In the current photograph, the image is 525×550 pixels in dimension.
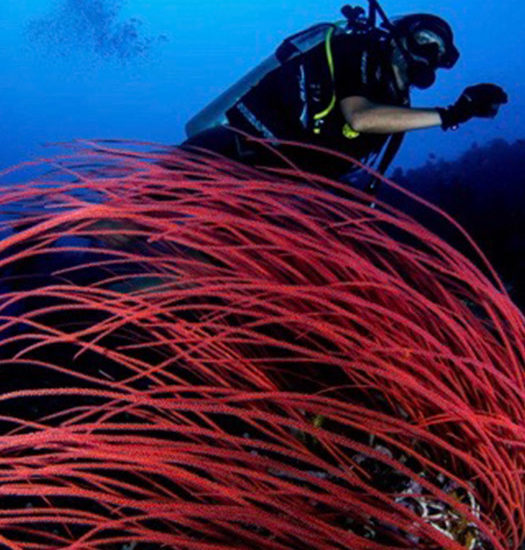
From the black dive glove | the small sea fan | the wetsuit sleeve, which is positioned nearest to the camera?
the small sea fan

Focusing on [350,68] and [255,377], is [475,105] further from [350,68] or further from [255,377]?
[255,377]

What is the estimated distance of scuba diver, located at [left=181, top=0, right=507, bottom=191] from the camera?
326 centimetres

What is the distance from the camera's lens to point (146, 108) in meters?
104

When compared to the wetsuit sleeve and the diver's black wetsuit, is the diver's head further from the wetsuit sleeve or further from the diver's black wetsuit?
the wetsuit sleeve

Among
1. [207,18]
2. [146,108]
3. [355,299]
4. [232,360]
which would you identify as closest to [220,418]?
[232,360]

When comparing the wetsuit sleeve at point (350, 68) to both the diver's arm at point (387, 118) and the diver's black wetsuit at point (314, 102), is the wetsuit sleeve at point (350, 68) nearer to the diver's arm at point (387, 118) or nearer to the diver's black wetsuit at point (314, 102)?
the diver's black wetsuit at point (314, 102)

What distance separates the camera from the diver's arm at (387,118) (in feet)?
10.5

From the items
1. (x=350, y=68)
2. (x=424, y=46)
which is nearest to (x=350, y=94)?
(x=350, y=68)

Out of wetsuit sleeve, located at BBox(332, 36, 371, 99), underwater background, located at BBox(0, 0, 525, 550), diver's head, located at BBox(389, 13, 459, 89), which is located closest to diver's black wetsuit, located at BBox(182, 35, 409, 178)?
wetsuit sleeve, located at BBox(332, 36, 371, 99)

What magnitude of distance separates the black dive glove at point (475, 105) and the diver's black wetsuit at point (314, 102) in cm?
37

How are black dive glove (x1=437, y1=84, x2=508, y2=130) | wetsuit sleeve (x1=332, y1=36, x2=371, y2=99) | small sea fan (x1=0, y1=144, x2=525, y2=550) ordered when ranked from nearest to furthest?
small sea fan (x1=0, y1=144, x2=525, y2=550), black dive glove (x1=437, y1=84, x2=508, y2=130), wetsuit sleeve (x1=332, y1=36, x2=371, y2=99)

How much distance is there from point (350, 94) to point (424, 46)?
0.56 meters

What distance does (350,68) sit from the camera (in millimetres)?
3398

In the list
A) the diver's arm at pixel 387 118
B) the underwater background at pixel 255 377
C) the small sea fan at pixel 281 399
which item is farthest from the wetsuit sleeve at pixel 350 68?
the small sea fan at pixel 281 399
